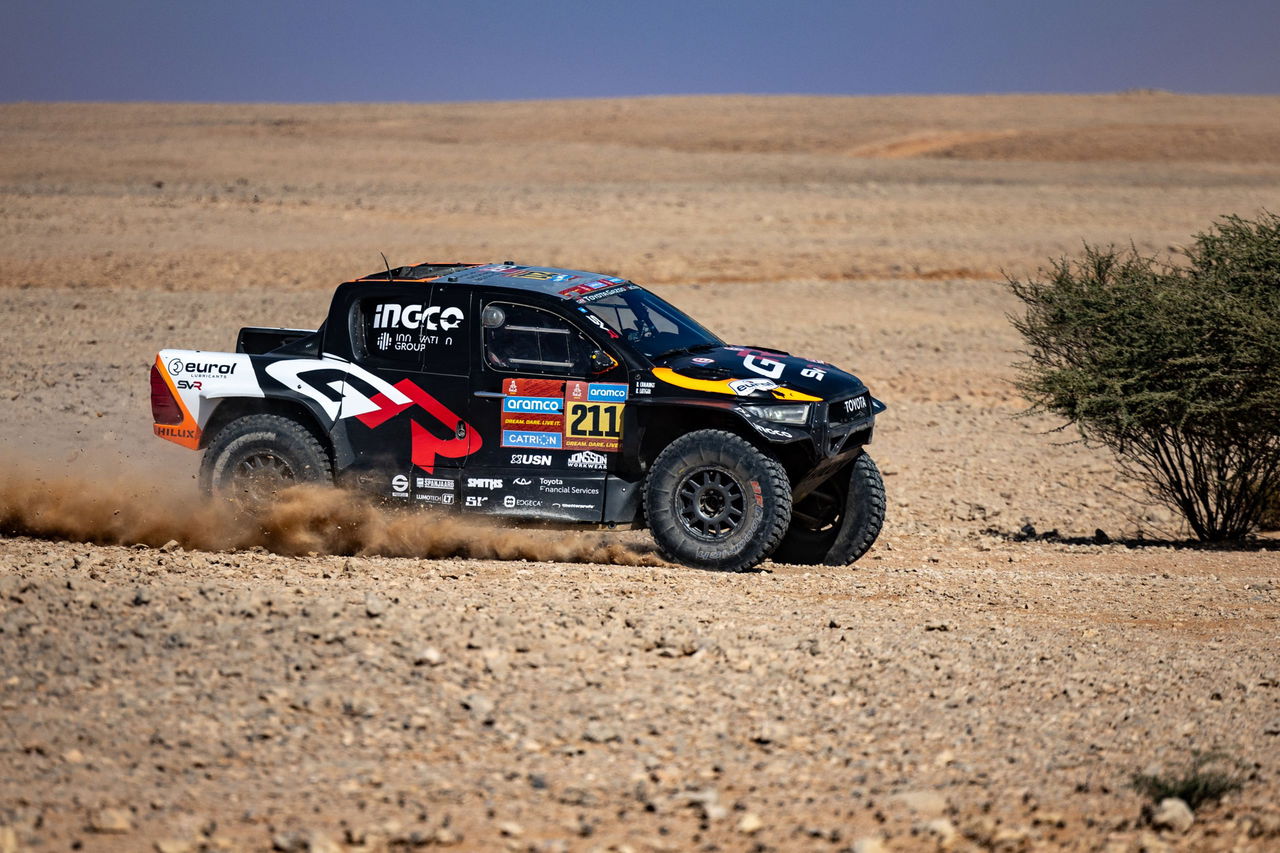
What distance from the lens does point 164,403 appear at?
9.26 metres

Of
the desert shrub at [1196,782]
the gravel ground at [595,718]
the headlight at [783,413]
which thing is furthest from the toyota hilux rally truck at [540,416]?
the desert shrub at [1196,782]

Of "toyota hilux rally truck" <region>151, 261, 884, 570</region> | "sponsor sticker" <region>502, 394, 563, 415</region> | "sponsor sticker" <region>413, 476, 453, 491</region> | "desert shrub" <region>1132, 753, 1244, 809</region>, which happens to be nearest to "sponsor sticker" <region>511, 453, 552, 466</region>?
"toyota hilux rally truck" <region>151, 261, 884, 570</region>

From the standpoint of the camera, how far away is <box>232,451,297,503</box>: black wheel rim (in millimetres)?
8992

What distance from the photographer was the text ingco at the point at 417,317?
876 centimetres

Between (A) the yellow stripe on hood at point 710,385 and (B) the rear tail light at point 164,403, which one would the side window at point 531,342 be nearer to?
(A) the yellow stripe on hood at point 710,385

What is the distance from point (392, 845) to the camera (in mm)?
4582

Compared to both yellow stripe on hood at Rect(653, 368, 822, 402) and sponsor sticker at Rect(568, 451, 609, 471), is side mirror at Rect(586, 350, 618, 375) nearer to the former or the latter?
yellow stripe on hood at Rect(653, 368, 822, 402)

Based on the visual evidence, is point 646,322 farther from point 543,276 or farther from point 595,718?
Answer: point 595,718

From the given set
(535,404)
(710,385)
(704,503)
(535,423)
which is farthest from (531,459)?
(710,385)

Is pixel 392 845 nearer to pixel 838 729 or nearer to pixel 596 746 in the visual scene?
pixel 596 746

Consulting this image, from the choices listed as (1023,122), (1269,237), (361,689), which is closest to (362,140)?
(1023,122)

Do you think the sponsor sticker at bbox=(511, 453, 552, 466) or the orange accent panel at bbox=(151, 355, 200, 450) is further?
the orange accent panel at bbox=(151, 355, 200, 450)

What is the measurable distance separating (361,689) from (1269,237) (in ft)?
29.2

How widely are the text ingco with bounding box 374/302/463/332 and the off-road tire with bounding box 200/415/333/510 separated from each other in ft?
2.98
